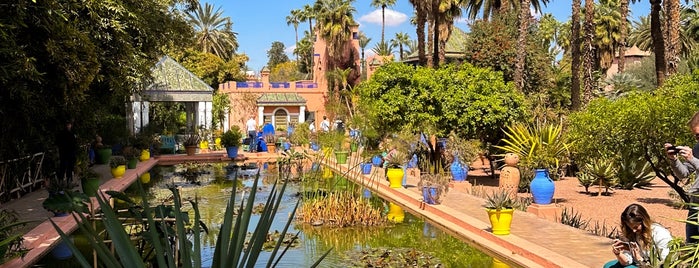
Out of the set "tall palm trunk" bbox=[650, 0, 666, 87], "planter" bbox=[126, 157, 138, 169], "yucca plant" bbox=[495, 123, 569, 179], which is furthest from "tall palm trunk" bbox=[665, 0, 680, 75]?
"planter" bbox=[126, 157, 138, 169]

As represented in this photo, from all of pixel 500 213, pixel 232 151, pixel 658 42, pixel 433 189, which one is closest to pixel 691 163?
pixel 500 213

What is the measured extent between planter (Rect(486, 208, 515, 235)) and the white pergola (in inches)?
697

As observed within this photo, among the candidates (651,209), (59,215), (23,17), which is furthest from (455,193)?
(23,17)

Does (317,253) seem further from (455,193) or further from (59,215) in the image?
(455,193)

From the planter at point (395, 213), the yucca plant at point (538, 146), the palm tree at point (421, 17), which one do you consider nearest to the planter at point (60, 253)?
the planter at point (395, 213)

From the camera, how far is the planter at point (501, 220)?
27.1ft

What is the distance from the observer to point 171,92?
80.4 feet

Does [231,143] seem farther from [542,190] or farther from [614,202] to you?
[542,190]

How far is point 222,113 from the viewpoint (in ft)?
117

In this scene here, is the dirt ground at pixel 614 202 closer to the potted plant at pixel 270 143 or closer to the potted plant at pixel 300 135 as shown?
the potted plant at pixel 270 143

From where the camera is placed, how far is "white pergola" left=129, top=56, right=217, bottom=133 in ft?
79.2

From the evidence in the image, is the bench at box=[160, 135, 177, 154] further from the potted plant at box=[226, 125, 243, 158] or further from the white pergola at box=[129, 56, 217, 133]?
the potted plant at box=[226, 125, 243, 158]

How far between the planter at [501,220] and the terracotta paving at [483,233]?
10 cm

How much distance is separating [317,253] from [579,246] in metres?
3.08
